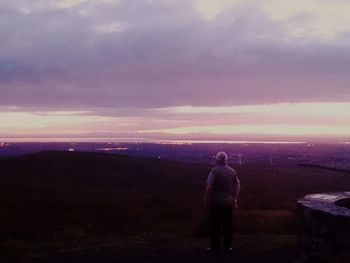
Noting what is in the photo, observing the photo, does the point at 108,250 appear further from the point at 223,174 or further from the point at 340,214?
the point at 340,214

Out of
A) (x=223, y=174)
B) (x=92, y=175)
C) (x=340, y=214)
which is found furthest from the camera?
(x=92, y=175)

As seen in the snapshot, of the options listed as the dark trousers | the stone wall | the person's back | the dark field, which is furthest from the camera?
the dark field

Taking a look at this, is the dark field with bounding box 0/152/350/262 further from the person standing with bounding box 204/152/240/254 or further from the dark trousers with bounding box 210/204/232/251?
the person standing with bounding box 204/152/240/254

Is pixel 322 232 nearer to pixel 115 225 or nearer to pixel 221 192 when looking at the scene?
pixel 221 192

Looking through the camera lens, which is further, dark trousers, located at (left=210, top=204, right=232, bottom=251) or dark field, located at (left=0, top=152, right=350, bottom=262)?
dark field, located at (left=0, top=152, right=350, bottom=262)

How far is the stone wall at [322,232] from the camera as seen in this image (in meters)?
11.0

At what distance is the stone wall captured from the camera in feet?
36.0

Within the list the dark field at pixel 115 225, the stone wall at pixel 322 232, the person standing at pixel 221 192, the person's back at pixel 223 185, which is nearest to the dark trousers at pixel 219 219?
the person standing at pixel 221 192

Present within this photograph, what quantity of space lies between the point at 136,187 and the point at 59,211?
24.4 meters

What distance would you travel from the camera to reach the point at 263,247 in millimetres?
15430

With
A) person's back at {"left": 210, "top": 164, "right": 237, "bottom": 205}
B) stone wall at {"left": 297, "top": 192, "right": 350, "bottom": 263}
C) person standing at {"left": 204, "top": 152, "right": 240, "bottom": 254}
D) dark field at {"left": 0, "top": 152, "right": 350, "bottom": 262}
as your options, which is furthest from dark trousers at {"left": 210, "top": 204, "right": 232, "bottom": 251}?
stone wall at {"left": 297, "top": 192, "right": 350, "bottom": 263}

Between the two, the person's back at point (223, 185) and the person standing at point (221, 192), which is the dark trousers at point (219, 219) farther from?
the person's back at point (223, 185)

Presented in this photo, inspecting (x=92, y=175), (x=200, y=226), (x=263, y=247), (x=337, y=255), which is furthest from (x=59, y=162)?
(x=337, y=255)

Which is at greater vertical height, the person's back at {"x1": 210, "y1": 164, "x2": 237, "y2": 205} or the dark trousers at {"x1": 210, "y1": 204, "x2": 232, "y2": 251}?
the person's back at {"x1": 210, "y1": 164, "x2": 237, "y2": 205}
